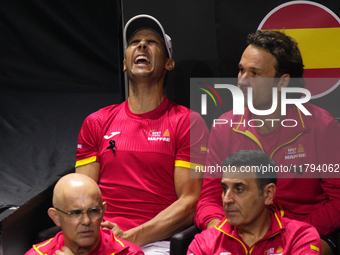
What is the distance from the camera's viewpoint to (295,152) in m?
2.56

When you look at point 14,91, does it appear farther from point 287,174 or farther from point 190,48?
point 287,174

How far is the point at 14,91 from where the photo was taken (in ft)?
13.7

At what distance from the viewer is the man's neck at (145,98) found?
2961mm

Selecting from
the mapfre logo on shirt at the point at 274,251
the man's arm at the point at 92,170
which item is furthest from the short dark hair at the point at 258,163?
the man's arm at the point at 92,170

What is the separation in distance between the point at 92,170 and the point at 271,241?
1214mm

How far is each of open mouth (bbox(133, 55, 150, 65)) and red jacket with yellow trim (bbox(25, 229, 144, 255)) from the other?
114 centimetres

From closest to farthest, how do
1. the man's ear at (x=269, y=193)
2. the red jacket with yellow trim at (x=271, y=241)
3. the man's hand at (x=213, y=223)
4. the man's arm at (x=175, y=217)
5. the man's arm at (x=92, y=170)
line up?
the red jacket with yellow trim at (x=271, y=241) → the man's ear at (x=269, y=193) → the man's hand at (x=213, y=223) → the man's arm at (x=175, y=217) → the man's arm at (x=92, y=170)

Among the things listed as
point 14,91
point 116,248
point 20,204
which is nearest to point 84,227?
point 116,248

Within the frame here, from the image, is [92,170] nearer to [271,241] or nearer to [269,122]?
[269,122]

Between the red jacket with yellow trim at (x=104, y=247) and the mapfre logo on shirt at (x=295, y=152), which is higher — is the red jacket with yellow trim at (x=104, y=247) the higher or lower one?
the lower one

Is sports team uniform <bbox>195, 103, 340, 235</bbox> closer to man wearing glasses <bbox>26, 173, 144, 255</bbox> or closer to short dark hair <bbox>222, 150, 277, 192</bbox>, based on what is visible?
short dark hair <bbox>222, 150, 277, 192</bbox>

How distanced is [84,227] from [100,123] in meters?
0.95

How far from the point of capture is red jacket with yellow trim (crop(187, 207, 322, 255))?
209 cm

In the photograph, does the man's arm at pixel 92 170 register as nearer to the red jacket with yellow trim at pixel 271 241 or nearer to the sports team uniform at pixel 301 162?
the sports team uniform at pixel 301 162
